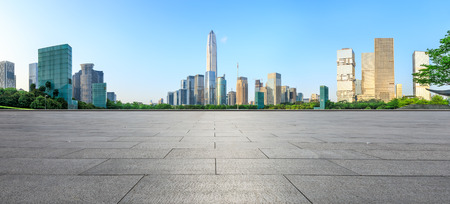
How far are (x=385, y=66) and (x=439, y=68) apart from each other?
638 feet

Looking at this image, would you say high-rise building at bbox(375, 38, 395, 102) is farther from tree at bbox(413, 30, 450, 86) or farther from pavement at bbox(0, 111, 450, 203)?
pavement at bbox(0, 111, 450, 203)

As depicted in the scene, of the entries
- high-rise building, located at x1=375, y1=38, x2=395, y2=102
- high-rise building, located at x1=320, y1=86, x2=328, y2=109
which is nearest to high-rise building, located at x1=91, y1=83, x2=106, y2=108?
high-rise building, located at x1=320, y1=86, x2=328, y2=109

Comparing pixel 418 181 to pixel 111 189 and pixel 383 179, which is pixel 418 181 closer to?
pixel 383 179

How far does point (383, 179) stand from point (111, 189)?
11.8 ft

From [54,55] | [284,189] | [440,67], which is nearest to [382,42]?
[440,67]

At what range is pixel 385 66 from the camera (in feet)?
646

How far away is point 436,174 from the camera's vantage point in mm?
3479

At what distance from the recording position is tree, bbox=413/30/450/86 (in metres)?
33.3

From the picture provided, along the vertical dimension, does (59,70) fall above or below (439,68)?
above

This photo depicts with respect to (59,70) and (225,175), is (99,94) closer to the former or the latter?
(59,70)

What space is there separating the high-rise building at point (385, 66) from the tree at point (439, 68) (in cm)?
18581

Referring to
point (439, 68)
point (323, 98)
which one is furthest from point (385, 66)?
point (439, 68)

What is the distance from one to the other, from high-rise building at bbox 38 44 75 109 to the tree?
10369 cm

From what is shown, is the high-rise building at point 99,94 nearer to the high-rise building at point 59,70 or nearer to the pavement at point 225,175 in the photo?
the high-rise building at point 59,70
